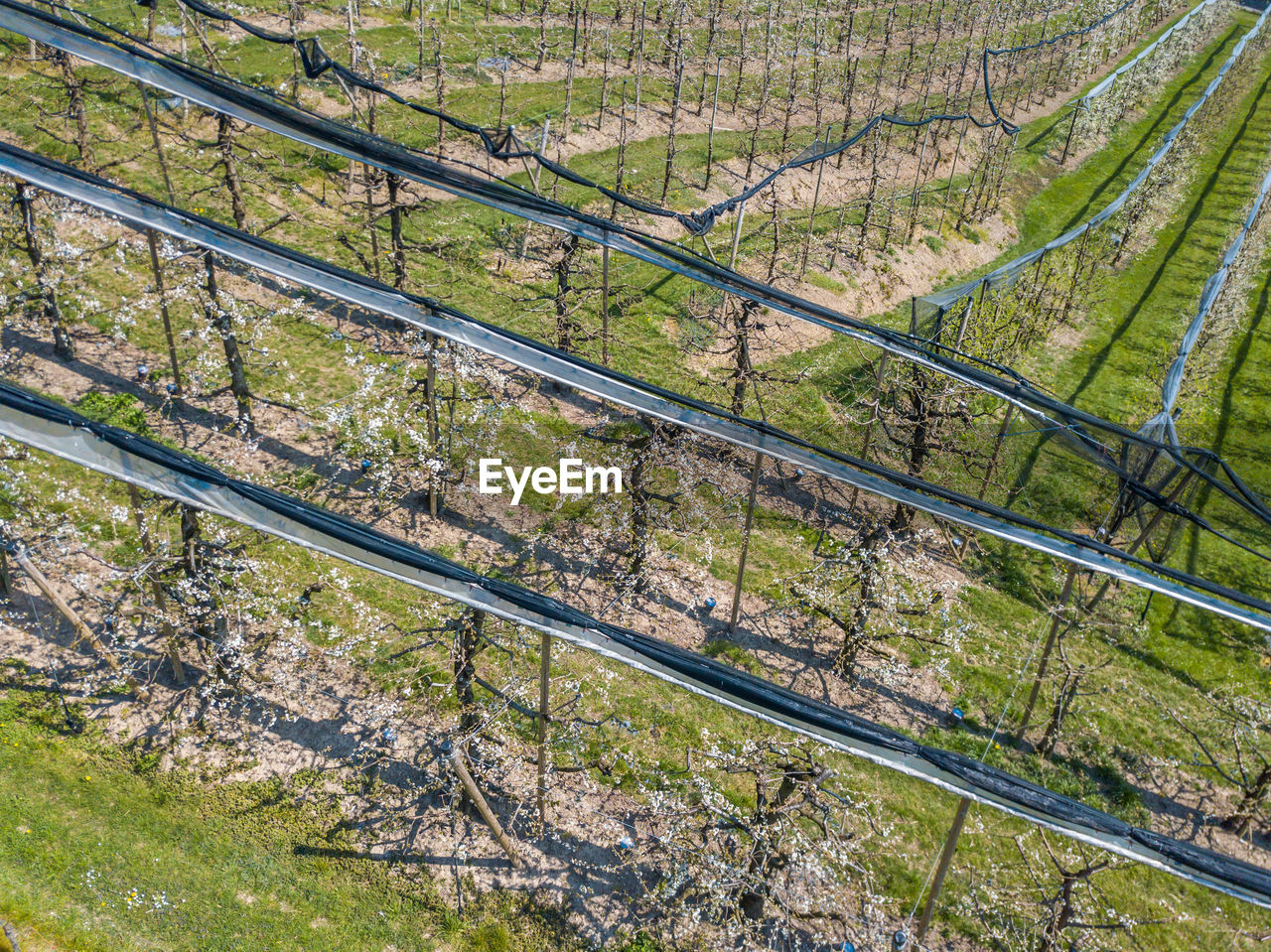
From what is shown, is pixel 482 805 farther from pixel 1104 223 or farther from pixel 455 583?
pixel 1104 223

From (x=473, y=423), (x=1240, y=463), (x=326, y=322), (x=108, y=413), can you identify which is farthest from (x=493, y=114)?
(x=1240, y=463)

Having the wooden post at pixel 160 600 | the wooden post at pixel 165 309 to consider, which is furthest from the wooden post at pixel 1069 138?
the wooden post at pixel 160 600

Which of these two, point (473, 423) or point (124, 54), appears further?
point (473, 423)

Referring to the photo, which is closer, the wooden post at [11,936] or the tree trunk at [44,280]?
the wooden post at [11,936]

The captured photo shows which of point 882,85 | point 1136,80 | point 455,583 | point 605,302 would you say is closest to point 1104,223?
point 882,85

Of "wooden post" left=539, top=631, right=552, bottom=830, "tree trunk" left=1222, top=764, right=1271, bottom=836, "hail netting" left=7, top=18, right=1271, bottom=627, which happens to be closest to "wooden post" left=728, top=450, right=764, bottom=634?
"hail netting" left=7, top=18, right=1271, bottom=627

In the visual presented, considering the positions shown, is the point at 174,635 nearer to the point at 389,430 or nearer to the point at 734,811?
the point at 389,430

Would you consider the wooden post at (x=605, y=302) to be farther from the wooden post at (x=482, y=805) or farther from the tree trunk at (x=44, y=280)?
the tree trunk at (x=44, y=280)
